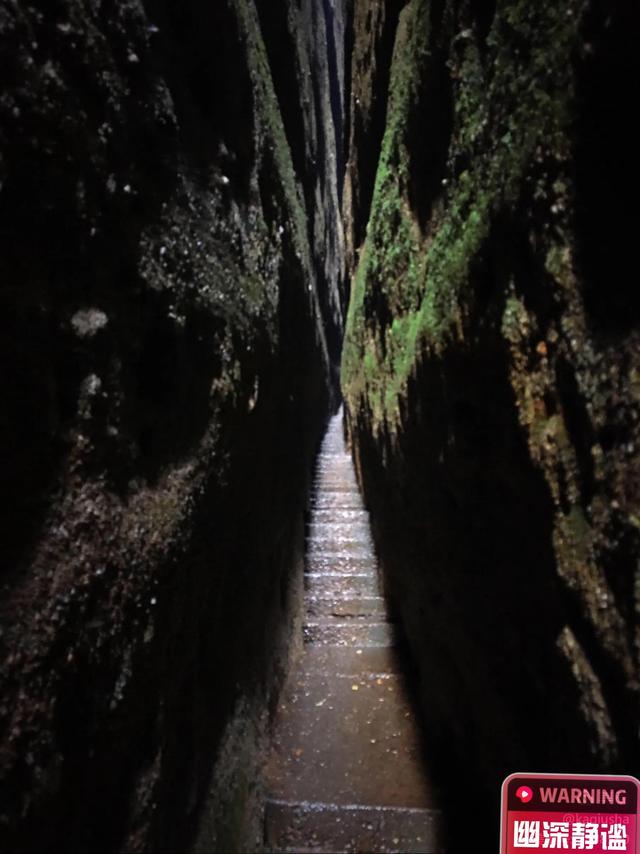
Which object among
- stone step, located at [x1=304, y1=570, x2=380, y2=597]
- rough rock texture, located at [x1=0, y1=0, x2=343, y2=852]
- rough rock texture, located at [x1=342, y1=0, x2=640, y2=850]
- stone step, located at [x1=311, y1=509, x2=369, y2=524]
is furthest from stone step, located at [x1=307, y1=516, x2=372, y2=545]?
rough rock texture, located at [x1=0, y1=0, x2=343, y2=852]

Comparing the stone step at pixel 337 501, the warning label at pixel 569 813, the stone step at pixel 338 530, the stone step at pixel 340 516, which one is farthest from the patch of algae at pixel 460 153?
the stone step at pixel 337 501

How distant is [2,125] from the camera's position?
87 centimetres

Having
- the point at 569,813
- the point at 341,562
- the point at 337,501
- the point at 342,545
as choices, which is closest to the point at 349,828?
the point at 569,813

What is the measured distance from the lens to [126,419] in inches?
51.3

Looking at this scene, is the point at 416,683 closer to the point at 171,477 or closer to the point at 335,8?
the point at 171,477

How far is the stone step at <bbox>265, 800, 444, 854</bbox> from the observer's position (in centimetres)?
271

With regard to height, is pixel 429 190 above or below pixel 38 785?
above

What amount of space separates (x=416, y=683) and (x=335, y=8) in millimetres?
14047

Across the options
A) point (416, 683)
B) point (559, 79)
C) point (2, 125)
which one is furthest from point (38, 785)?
point (416, 683)

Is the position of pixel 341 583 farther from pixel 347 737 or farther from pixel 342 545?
pixel 347 737

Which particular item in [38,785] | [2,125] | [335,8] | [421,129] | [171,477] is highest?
[335,8]

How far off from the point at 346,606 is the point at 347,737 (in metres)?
1.44

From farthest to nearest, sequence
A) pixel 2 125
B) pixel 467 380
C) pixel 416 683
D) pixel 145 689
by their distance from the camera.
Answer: pixel 416 683, pixel 467 380, pixel 145 689, pixel 2 125

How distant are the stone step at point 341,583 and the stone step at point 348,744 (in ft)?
3.28
